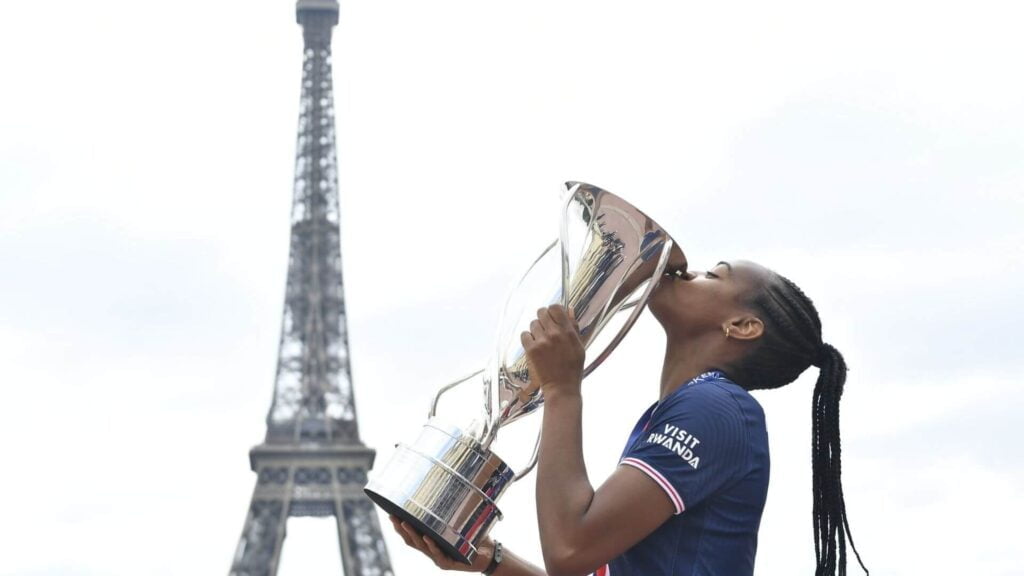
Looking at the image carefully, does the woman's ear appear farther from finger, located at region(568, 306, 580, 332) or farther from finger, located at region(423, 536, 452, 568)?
finger, located at region(423, 536, 452, 568)

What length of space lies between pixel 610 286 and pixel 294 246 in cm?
A: 4648

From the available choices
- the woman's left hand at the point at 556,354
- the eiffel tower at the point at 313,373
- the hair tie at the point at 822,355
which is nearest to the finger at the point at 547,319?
the woman's left hand at the point at 556,354

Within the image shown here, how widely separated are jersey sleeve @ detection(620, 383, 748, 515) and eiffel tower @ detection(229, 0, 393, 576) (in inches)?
1719

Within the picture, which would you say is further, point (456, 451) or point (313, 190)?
point (313, 190)

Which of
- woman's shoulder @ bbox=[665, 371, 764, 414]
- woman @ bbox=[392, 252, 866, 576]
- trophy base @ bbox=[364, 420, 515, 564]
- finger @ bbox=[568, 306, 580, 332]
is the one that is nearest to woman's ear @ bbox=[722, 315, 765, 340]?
woman @ bbox=[392, 252, 866, 576]

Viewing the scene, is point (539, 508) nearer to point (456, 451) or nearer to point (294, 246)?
point (456, 451)

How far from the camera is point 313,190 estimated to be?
49.7m

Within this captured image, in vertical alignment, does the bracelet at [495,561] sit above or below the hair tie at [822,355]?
below

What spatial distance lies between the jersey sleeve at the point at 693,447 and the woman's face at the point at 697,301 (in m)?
0.26

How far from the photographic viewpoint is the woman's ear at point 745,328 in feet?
11.4

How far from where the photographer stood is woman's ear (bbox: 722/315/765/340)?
349cm

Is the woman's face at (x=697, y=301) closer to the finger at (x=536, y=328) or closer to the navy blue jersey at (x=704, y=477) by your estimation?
the navy blue jersey at (x=704, y=477)

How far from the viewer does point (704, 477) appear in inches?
125

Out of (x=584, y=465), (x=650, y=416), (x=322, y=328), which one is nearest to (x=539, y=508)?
(x=584, y=465)
